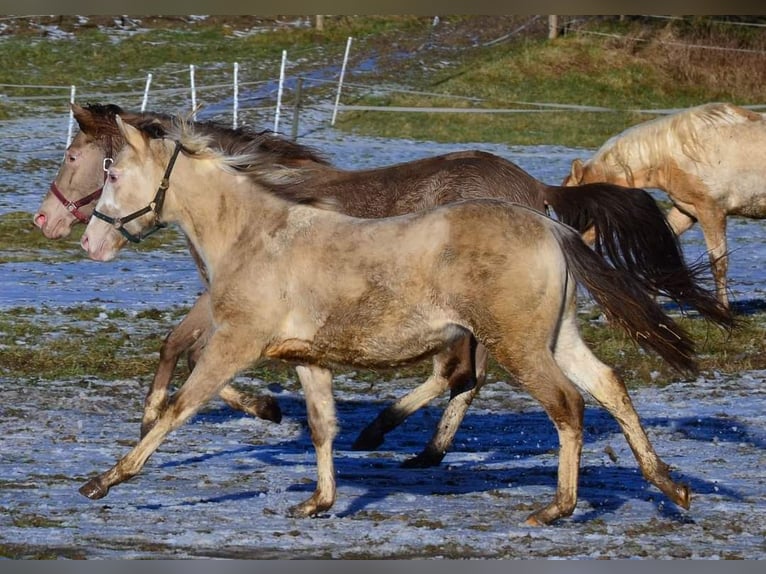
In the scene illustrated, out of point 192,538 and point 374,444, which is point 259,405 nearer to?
point 374,444

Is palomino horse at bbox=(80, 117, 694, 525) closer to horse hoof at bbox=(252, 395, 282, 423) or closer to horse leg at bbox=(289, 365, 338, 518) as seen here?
horse leg at bbox=(289, 365, 338, 518)

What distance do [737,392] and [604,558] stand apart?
4.24 metres

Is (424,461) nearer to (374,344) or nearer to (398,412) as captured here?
(398,412)

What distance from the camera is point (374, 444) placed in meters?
7.82

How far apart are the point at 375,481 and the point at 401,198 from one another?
5.82 ft

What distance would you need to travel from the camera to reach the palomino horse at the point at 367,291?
230 inches

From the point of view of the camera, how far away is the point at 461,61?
28969 mm

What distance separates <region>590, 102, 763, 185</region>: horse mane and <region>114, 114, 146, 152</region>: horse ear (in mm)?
6625

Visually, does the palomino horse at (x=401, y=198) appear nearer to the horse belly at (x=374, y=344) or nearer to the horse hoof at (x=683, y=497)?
the horse belly at (x=374, y=344)

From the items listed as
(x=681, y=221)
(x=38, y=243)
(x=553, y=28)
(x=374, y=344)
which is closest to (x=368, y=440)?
(x=374, y=344)

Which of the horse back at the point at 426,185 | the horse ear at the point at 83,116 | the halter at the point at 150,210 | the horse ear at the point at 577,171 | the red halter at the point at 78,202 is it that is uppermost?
the horse ear at the point at 83,116

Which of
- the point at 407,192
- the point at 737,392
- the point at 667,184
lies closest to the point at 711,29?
the point at 667,184

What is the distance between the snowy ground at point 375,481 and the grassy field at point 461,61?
734 centimetres

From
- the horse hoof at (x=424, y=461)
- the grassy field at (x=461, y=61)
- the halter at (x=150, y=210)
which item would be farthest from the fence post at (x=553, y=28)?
the halter at (x=150, y=210)
